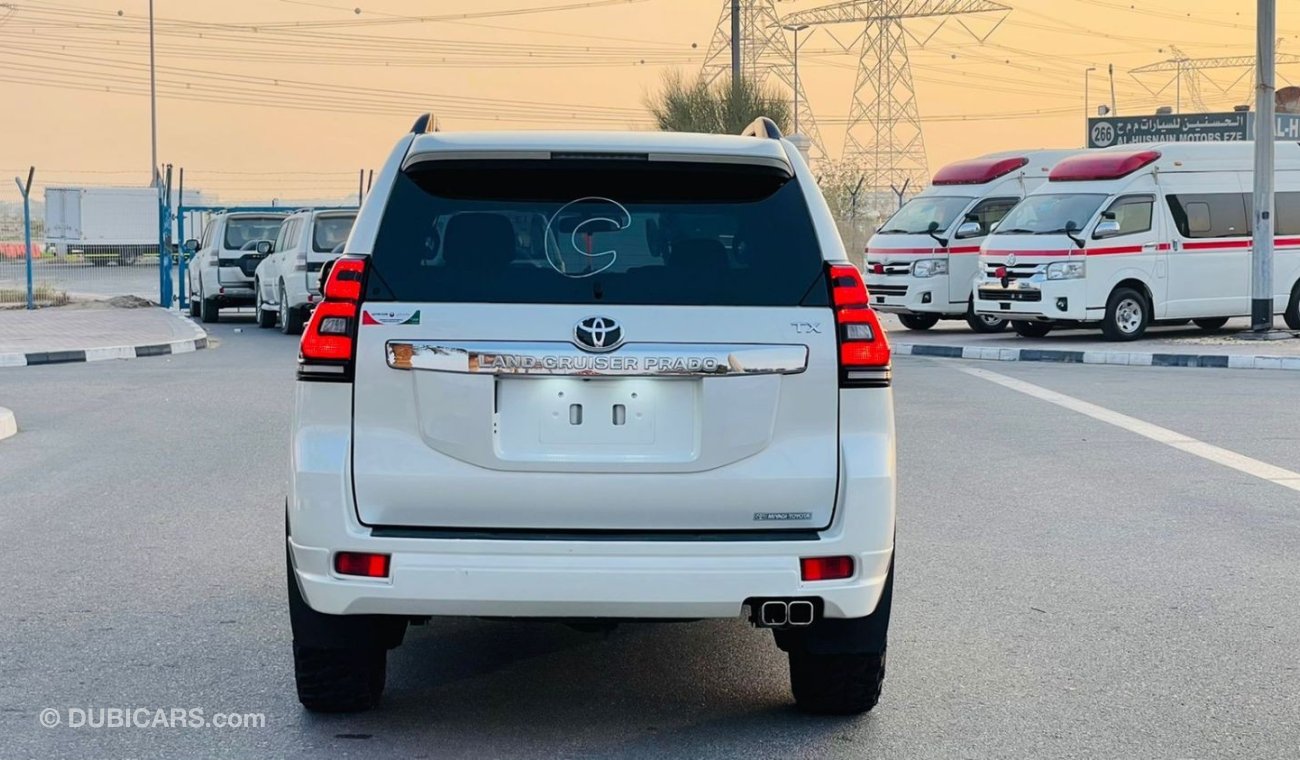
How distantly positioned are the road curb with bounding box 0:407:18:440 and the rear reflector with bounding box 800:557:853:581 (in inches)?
371

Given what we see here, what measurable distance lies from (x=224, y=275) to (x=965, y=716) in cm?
2585

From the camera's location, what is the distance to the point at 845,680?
5156 millimetres

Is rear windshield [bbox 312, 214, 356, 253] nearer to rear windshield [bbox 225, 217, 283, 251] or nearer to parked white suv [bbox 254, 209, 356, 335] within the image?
parked white suv [bbox 254, 209, 356, 335]

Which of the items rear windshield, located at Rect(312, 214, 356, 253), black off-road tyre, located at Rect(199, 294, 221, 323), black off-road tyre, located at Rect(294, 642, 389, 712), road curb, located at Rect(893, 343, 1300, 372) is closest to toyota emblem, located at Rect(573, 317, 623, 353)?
black off-road tyre, located at Rect(294, 642, 389, 712)

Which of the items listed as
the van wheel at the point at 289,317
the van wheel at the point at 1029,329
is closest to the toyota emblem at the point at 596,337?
the van wheel at the point at 289,317

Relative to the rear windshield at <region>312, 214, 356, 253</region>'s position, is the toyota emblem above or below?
below

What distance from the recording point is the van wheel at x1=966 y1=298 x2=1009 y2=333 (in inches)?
1006

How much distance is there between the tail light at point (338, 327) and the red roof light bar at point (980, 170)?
23.0 meters

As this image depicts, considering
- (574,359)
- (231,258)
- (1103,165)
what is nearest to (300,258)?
(231,258)

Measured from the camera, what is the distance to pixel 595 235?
15.7 feet

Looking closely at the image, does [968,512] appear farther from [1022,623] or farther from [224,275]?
[224,275]

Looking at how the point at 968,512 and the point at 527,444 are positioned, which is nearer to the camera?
the point at 527,444

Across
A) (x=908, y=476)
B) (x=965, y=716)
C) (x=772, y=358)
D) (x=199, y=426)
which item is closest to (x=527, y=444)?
(x=772, y=358)

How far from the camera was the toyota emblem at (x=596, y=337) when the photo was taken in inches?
181
